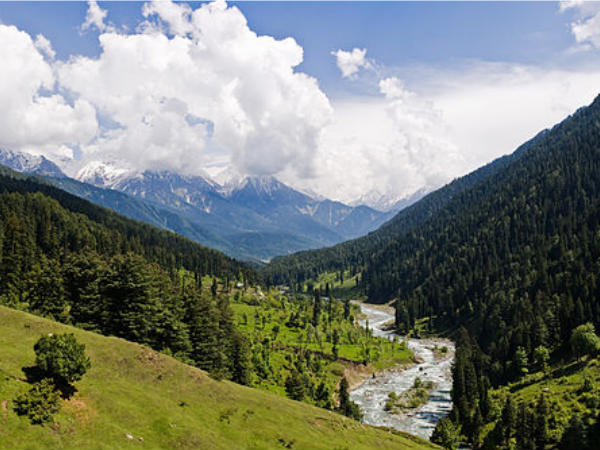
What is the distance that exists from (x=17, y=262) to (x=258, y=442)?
102 metres

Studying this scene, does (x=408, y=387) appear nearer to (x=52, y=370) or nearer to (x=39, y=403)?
(x=52, y=370)

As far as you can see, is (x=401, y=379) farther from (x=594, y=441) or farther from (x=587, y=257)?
(x=587, y=257)

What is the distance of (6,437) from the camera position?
33.4 m

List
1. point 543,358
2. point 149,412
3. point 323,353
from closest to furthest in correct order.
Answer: point 149,412 < point 543,358 < point 323,353

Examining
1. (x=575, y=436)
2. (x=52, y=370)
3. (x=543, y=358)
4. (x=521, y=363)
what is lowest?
(x=575, y=436)

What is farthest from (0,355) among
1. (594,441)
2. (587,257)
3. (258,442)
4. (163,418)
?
(587,257)

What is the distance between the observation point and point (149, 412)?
4506cm

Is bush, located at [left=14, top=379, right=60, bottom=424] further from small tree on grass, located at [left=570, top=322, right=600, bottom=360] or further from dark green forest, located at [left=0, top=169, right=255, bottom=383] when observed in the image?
small tree on grass, located at [left=570, top=322, right=600, bottom=360]

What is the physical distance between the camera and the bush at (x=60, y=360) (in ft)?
138

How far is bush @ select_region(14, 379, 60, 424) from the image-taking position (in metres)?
→ 36.7

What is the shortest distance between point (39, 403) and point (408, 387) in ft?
418

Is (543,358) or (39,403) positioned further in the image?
(543,358)

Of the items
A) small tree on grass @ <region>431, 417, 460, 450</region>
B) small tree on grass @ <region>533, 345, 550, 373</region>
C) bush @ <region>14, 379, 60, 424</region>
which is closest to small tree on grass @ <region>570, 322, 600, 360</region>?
small tree on grass @ <region>533, 345, 550, 373</region>

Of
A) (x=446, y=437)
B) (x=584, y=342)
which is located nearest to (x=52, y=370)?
(x=446, y=437)
